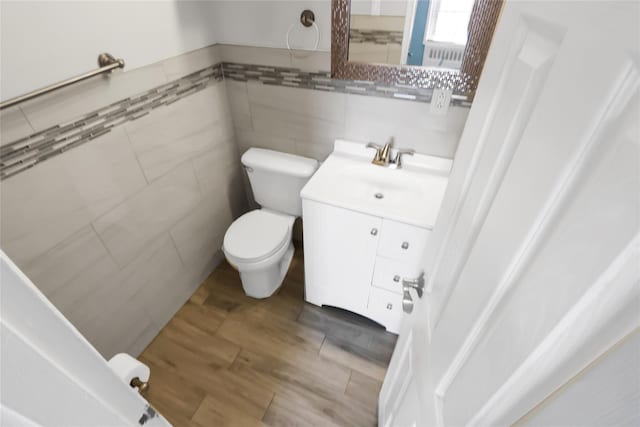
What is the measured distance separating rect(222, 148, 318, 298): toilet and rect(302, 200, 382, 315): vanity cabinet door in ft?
0.71

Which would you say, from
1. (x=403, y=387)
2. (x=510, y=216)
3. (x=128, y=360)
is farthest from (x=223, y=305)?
(x=510, y=216)

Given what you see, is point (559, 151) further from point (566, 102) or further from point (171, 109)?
point (171, 109)

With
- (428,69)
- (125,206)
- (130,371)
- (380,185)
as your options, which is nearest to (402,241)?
(380,185)

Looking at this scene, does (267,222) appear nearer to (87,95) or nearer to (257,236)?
(257,236)

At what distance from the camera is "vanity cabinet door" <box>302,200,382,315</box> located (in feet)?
4.21

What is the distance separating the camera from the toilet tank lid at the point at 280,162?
1578 mm

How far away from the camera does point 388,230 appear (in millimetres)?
1228

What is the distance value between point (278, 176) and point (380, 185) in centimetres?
56

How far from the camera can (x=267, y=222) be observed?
5.60 ft

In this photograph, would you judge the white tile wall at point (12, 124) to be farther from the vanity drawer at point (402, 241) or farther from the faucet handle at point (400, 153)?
the faucet handle at point (400, 153)

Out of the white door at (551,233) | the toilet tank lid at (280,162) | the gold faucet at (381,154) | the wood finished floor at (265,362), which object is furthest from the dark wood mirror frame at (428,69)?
the wood finished floor at (265,362)

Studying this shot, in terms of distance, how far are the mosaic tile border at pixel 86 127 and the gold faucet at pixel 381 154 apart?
0.91 m

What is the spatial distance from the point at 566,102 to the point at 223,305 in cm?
180

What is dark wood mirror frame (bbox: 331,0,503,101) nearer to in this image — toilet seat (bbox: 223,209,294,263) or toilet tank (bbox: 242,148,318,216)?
toilet tank (bbox: 242,148,318,216)
